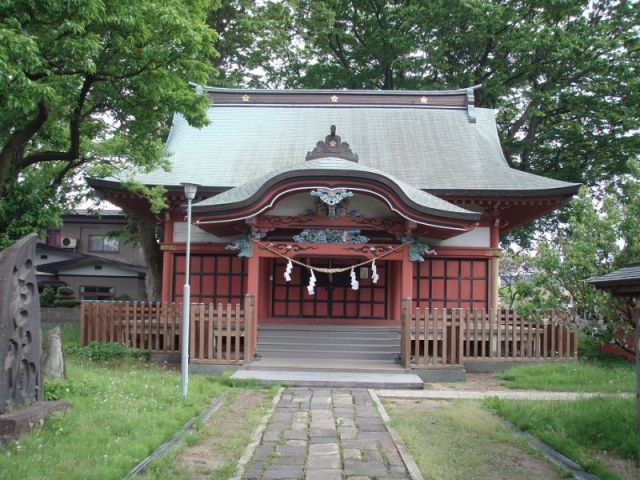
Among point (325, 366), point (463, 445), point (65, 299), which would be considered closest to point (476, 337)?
point (325, 366)

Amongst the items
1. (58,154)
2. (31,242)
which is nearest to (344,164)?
(58,154)

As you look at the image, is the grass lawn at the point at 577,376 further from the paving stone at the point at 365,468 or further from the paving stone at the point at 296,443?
the paving stone at the point at 365,468

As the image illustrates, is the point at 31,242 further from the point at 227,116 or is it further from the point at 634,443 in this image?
the point at 227,116

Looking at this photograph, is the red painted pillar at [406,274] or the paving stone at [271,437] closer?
the paving stone at [271,437]

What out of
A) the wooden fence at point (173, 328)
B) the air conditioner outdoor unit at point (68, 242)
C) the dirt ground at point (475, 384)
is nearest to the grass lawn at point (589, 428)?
the dirt ground at point (475, 384)

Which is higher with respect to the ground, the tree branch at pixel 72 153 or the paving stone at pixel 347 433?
the tree branch at pixel 72 153

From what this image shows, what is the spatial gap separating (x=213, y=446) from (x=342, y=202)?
753 cm

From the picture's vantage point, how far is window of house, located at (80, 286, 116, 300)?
28.8 meters

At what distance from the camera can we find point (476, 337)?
42.5 ft

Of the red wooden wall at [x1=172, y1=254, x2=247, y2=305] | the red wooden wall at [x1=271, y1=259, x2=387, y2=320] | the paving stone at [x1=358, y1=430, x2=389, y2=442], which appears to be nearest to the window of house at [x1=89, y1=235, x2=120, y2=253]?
the red wooden wall at [x1=172, y1=254, x2=247, y2=305]

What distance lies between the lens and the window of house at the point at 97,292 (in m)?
28.8

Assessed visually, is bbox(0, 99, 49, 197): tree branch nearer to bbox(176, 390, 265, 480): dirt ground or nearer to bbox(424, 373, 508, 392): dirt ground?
bbox(176, 390, 265, 480): dirt ground

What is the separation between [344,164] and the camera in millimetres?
13055

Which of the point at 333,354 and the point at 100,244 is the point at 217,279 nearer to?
the point at 333,354
